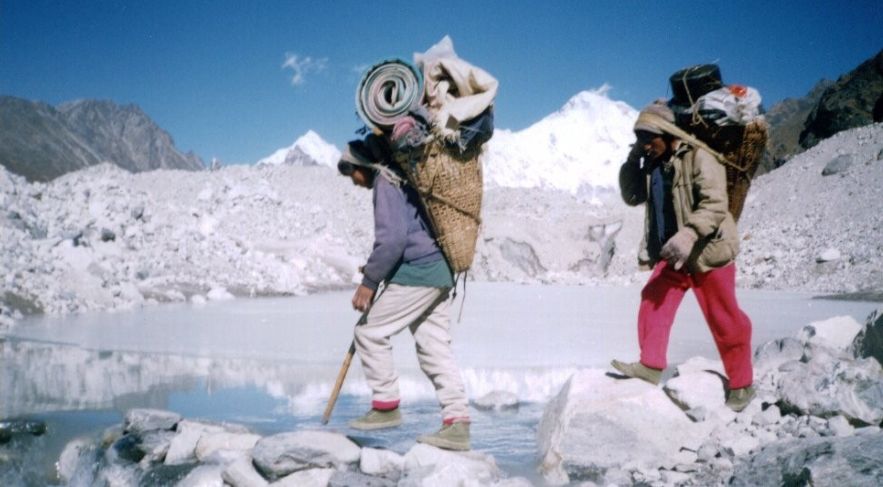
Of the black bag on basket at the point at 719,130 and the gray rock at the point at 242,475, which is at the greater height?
the black bag on basket at the point at 719,130

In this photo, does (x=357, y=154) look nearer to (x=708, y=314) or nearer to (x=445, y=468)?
(x=445, y=468)

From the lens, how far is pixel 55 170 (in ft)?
244

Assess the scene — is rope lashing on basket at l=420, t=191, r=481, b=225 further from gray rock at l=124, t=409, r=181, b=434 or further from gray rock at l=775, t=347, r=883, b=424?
gray rock at l=124, t=409, r=181, b=434

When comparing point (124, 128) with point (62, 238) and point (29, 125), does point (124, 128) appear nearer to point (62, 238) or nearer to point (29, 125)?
point (29, 125)

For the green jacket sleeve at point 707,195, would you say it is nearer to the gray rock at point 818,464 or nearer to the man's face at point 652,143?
the man's face at point 652,143

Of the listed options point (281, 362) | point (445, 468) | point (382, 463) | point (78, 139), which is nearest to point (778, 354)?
point (445, 468)

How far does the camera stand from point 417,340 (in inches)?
118

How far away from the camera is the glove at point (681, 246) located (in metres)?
2.75

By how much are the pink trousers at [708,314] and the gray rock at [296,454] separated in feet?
5.07

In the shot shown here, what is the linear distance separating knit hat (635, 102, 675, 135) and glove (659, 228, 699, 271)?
1.72ft

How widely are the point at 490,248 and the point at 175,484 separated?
1733 centimetres

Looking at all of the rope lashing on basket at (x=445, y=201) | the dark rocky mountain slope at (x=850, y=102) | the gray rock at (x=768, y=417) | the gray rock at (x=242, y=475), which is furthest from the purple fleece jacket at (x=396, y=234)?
the dark rocky mountain slope at (x=850, y=102)

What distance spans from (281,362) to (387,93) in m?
3.31

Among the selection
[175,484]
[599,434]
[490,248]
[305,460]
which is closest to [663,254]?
[599,434]
